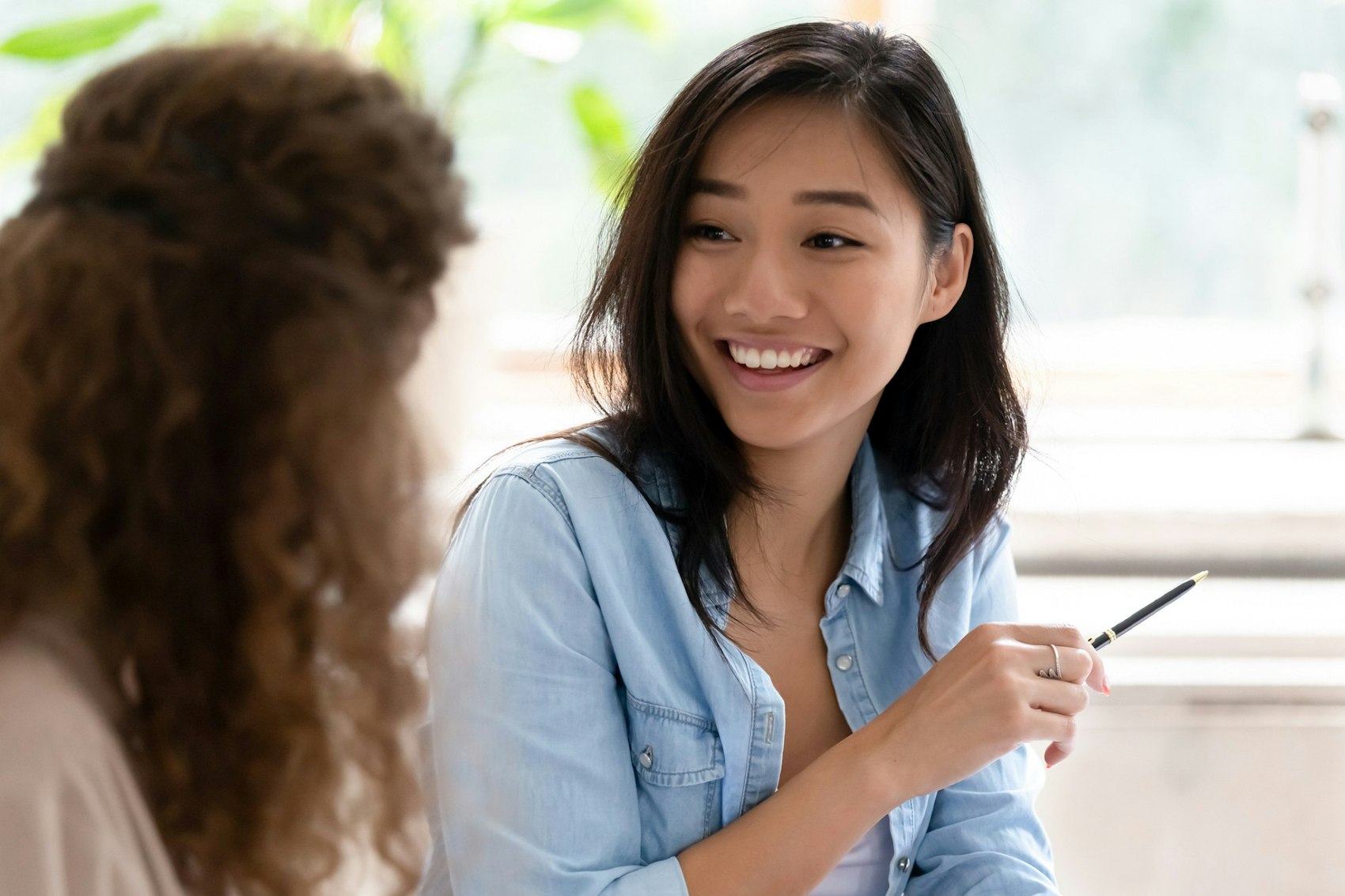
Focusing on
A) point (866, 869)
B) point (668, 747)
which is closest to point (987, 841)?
point (866, 869)

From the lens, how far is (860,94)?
105cm

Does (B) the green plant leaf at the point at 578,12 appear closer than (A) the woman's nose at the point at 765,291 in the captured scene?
No

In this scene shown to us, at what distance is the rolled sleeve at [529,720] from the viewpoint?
35.9 inches

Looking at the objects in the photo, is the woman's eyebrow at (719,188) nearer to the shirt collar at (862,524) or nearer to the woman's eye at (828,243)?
the woman's eye at (828,243)

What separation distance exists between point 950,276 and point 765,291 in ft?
0.78

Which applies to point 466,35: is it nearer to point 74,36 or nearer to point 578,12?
point 578,12

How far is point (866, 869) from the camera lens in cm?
110

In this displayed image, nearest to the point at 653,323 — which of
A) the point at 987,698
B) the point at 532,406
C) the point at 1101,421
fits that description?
the point at 987,698

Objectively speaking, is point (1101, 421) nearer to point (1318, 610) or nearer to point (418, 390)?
point (1318, 610)

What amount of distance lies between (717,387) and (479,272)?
61 centimetres

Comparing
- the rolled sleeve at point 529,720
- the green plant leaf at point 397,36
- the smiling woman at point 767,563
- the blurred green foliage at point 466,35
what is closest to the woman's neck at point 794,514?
the smiling woman at point 767,563

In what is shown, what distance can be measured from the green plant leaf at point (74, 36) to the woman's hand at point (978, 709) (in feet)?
4.90

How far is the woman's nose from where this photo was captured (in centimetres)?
102

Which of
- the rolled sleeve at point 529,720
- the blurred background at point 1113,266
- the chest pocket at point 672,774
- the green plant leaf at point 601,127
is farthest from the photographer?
the green plant leaf at point 601,127
